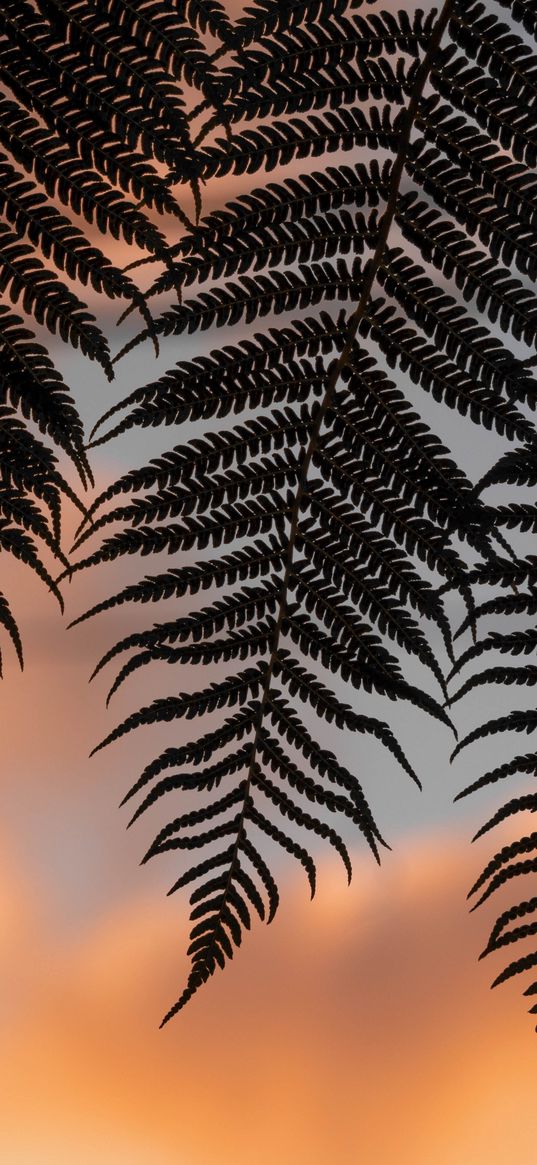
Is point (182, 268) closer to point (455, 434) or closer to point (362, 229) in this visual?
point (362, 229)

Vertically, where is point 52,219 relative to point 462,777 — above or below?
below

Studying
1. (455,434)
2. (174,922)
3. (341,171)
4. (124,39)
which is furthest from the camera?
(455,434)

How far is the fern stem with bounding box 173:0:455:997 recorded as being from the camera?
0.62 metres

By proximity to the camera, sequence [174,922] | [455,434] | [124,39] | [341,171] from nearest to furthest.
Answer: [124,39], [341,171], [174,922], [455,434]

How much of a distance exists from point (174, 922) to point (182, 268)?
112 centimetres

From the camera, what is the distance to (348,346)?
680mm

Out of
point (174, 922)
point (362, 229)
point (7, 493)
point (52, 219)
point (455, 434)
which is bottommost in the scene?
point (174, 922)

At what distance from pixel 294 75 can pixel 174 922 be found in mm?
1212

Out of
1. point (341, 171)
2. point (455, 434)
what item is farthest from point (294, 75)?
point (455, 434)

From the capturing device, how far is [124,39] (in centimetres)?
52

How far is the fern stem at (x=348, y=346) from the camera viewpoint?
62 cm

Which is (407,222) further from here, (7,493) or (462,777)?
(462,777)

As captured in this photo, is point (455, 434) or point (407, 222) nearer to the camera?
point (407, 222)

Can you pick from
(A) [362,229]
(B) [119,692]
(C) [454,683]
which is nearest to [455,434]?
(C) [454,683]
